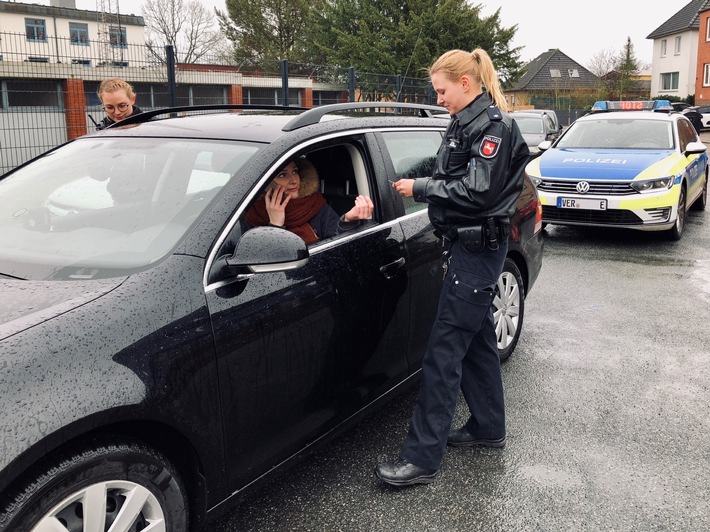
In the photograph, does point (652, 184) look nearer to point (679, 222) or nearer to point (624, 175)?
point (624, 175)

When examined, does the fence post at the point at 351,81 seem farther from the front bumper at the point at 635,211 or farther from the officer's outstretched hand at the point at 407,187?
the officer's outstretched hand at the point at 407,187

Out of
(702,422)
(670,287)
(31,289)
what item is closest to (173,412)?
(31,289)

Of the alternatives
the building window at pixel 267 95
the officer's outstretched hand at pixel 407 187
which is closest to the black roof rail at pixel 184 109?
the officer's outstretched hand at pixel 407 187

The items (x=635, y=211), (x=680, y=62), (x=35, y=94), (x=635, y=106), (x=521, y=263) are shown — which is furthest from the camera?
(x=680, y=62)

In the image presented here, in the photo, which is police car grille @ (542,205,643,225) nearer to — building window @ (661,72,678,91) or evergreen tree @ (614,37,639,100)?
evergreen tree @ (614,37,639,100)

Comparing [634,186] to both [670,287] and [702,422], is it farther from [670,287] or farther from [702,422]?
[702,422]

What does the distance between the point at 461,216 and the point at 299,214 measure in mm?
736

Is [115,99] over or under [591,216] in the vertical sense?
over

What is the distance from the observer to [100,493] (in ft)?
6.15

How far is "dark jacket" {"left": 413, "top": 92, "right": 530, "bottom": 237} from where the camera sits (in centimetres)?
274

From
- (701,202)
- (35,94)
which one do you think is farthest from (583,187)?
(35,94)

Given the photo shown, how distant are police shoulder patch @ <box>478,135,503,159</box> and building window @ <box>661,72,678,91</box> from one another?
60.4 metres

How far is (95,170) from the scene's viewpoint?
292 centimetres

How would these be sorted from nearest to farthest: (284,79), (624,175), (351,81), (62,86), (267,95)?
(624,175) < (62,86) < (284,79) < (351,81) < (267,95)
